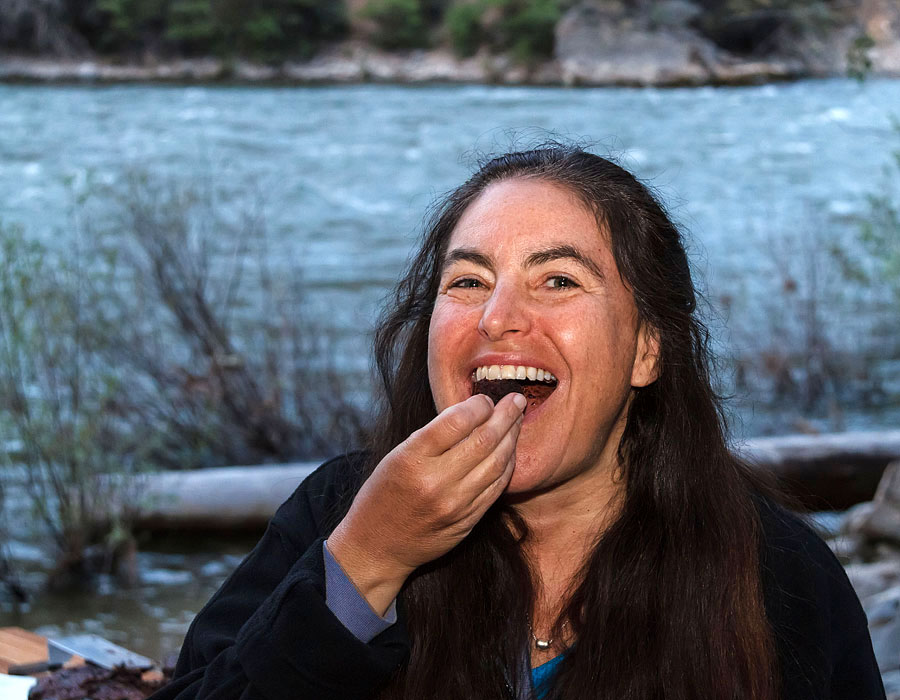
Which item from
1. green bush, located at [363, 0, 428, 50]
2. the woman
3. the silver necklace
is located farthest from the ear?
green bush, located at [363, 0, 428, 50]

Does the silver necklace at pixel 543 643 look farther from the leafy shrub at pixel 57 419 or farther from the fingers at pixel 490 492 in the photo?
the leafy shrub at pixel 57 419

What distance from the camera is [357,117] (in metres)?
20.6

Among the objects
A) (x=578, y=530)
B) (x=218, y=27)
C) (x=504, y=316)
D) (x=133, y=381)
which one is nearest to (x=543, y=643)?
(x=578, y=530)

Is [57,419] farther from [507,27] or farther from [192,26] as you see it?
[507,27]

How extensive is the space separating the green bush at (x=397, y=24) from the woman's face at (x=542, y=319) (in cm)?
2856

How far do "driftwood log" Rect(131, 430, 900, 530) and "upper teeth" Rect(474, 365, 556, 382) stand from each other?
348 centimetres

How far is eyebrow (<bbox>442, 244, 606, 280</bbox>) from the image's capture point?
1.85 meters

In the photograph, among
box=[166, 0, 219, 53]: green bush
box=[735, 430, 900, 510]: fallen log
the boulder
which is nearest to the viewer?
box=[735, 430, 900, 510]: fallen log

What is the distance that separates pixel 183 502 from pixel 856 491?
332 cm

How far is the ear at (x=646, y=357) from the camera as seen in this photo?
6.46 ft

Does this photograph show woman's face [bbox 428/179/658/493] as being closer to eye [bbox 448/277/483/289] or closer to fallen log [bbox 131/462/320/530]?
eye [bbox 448/277/483/289]

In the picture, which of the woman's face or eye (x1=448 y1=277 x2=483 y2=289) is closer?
the woman's face

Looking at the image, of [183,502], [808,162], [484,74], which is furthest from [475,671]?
[484,74]

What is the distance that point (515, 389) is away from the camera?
178 centimetres
